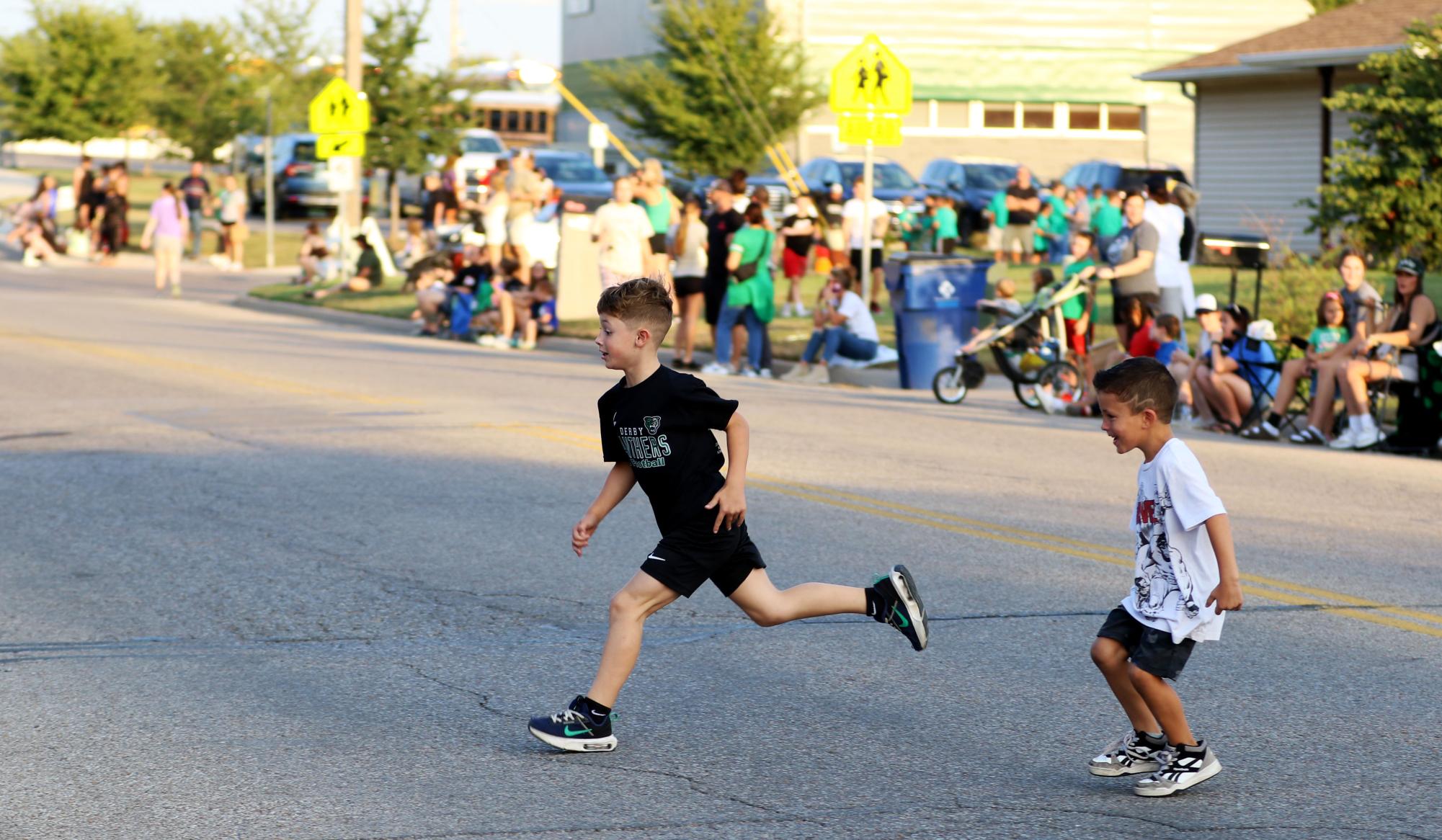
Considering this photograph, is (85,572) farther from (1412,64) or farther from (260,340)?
(1412,64)

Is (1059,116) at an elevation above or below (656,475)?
above

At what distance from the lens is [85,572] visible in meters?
8.21

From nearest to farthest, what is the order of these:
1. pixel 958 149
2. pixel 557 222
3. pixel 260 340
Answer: pixel 260 340 < pixel 557 222 < pixel 958 149

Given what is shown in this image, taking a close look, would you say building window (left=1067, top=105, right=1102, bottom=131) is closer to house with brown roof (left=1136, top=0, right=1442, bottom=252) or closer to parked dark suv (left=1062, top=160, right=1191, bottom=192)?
parked dark suv (left=1062, top=160, right=1191, bottom=192)

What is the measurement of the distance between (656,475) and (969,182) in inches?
1250

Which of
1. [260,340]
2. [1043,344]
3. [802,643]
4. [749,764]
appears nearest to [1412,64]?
[1043,344]

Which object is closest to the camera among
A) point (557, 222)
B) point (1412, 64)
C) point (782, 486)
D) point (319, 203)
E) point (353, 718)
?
point (353, 718)

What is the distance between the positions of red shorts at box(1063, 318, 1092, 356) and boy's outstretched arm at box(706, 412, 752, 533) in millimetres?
11216

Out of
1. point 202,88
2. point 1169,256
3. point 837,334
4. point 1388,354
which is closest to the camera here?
point 1388,354

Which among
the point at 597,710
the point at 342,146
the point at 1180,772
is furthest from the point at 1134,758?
the point at 342,146

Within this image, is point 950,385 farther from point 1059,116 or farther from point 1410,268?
point 1059,116

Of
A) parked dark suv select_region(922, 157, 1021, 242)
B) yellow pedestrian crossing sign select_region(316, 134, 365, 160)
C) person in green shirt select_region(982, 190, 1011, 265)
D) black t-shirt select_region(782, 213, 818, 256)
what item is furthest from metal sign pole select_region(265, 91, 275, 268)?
person in green shirt select_region(982, 190, 1011, 265)

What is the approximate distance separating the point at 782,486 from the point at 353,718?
528 cm

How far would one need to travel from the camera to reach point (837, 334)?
60.5 feet
